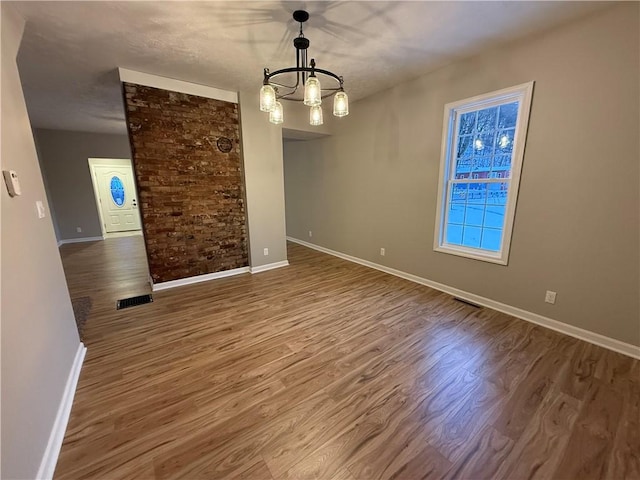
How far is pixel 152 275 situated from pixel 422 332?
3.40m

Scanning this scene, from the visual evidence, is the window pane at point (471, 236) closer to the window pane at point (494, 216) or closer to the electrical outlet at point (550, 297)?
the window pane at point (494, 216)

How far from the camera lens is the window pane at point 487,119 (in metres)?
2.86

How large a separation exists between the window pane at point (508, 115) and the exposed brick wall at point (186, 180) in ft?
10.8

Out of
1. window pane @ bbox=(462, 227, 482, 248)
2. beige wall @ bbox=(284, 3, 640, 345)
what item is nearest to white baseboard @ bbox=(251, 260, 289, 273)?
beige wall @ bbox=(284, 3, 640, 345)

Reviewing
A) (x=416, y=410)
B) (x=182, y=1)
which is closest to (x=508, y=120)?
(x=416, y=410)

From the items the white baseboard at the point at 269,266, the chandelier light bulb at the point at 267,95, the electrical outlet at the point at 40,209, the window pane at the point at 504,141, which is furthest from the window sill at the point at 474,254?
the electrical outlet at the point at 40,209

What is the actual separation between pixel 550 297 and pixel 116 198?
9.75 meters

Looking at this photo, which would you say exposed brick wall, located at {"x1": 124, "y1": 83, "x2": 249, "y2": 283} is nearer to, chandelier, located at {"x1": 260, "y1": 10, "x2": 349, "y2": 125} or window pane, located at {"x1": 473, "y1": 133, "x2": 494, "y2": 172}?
chandelier, located at {"x1": 260, "y1": 10, "x2": 349, "y2": 125}

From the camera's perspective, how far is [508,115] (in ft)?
8.98

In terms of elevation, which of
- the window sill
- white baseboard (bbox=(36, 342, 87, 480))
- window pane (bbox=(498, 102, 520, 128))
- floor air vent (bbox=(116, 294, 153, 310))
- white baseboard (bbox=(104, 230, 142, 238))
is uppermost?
window pane (bbox=(498, 102, 520, 128))

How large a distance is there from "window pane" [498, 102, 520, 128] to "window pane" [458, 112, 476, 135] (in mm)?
290

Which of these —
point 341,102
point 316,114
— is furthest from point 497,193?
point 316,114

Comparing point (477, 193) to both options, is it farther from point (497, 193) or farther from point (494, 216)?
point (494, 216)

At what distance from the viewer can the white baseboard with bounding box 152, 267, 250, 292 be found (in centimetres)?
356
